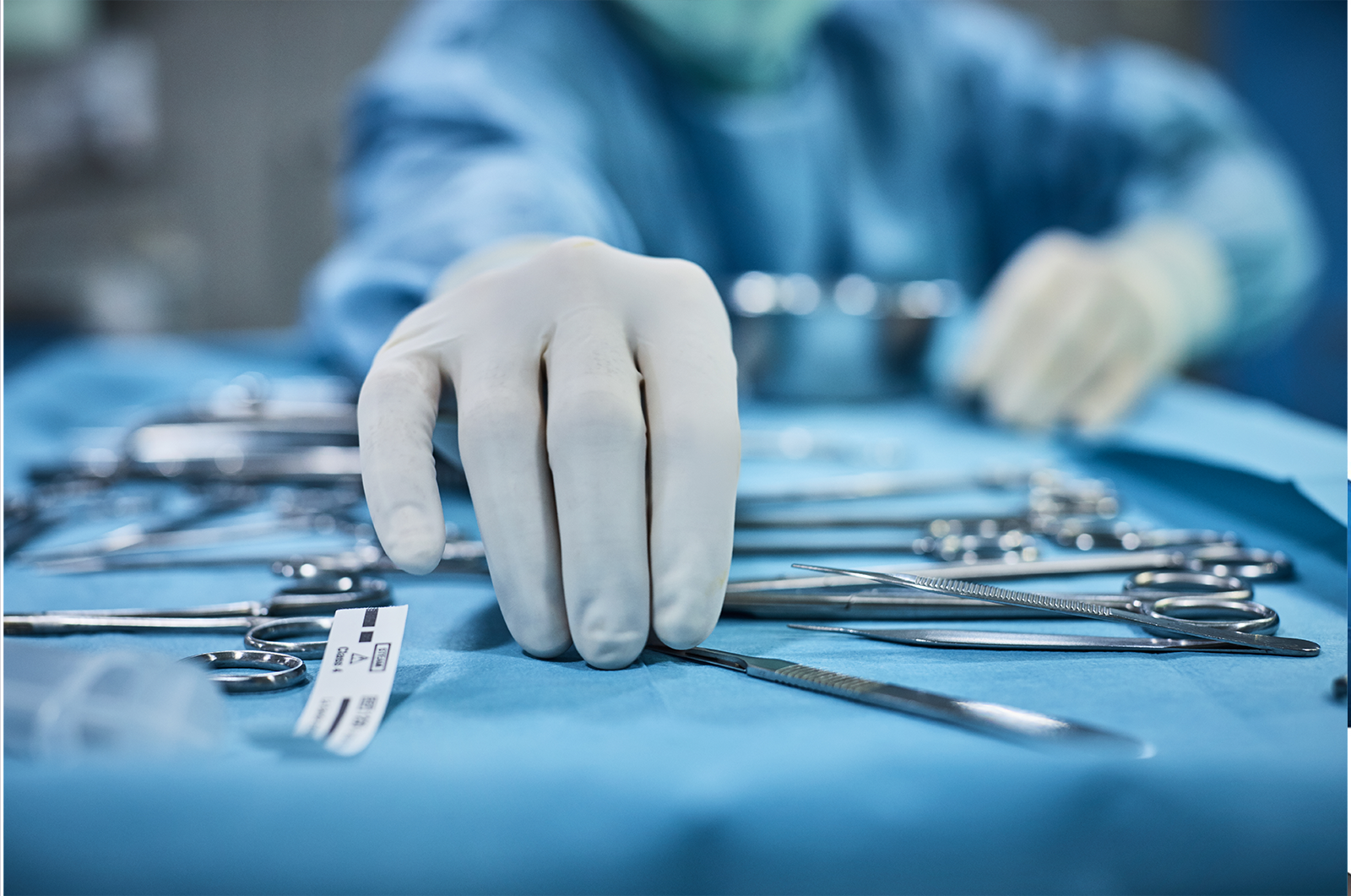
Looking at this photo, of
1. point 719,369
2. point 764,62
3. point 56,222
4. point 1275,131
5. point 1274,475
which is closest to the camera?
point 719,369

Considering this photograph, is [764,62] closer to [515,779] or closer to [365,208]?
[365,208]

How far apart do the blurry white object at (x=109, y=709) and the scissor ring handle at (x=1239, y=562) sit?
56cm

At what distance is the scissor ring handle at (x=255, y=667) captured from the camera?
0.44 meters

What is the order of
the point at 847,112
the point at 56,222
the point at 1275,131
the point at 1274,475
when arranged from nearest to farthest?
the point at 1274,475, the point at 847,112, the point at 1275,131, the point at 56,222

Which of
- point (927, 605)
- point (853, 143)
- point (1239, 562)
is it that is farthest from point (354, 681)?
point (853, 143)

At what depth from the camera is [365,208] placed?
1132mm

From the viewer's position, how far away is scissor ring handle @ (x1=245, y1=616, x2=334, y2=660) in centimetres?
49

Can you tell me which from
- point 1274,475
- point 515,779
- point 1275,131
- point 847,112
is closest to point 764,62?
point 847,112

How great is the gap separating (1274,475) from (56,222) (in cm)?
313

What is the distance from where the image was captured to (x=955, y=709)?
0.39m

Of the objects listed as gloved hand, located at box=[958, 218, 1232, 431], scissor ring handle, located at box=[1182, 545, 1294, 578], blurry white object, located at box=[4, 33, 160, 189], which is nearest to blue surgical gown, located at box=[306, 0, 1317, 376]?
gloved hand, located at box=[958, 218, 1232, 431]

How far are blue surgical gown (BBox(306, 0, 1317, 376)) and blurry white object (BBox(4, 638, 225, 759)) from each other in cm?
77

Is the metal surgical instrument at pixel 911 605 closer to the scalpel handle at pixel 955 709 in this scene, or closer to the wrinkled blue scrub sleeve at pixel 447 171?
the scalpel handle at pixel 955 709

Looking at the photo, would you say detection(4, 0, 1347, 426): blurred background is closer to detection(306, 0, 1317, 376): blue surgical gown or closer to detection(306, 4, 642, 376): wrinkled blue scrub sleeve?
detection(306, 0, 1317, 376): blue surgical gown
